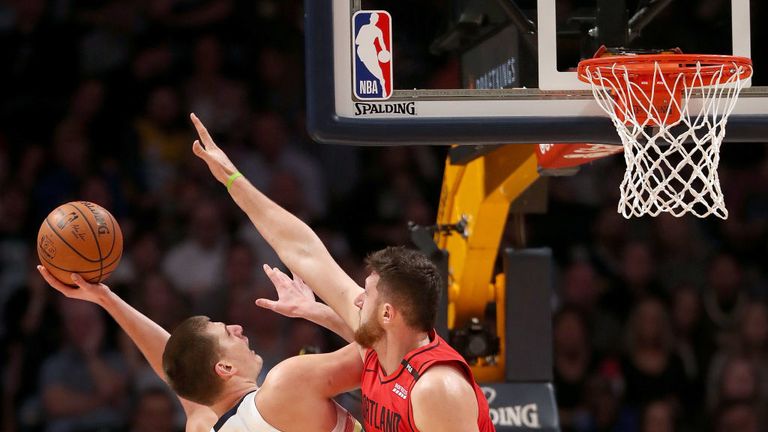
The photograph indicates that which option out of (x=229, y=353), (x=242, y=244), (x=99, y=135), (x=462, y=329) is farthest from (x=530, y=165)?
(x=99, y=135)

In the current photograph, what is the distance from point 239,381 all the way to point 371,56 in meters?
1.15

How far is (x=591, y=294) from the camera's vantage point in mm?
7637

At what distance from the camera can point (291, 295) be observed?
3.96m

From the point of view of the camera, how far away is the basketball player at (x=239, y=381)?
3562 millimetres

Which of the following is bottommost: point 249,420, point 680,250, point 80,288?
point 680,250

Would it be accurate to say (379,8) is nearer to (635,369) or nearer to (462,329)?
(462,329)

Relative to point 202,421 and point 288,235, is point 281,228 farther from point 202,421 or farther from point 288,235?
point 202,421

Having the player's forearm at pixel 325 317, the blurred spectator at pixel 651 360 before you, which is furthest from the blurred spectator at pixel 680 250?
the player's forearm at pixel 325 317

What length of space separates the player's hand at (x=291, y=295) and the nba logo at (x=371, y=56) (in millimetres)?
694

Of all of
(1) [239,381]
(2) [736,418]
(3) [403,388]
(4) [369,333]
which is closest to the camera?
(3) [403,388]

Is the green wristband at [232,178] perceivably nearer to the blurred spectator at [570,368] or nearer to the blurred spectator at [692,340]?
the blurred spectator at [570,368]

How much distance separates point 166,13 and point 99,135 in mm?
Answer: 1020

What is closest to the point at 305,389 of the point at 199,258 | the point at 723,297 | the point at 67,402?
the point at 67,402

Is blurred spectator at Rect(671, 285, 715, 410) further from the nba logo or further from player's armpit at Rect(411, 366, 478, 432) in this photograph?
player's armpit at Rect(411, 366, 478, 432)
